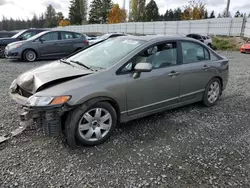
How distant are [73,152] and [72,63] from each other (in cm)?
149

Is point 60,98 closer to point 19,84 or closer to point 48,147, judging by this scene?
point 48,147

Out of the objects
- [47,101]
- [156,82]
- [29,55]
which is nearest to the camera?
[47,101]

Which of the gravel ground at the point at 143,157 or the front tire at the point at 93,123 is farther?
the front tire at the point at 93,123

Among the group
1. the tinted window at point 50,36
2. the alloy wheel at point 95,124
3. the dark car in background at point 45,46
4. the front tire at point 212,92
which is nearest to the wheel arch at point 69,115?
the alloy wheel at point 95,124

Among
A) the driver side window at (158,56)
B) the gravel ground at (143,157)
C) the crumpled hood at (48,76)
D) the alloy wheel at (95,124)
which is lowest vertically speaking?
the gravel ground at (143,157)

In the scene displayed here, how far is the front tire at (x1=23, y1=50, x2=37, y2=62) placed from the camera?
1023 centimetres

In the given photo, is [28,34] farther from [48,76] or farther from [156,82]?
[156,82]

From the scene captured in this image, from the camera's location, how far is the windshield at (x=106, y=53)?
333 centimetres

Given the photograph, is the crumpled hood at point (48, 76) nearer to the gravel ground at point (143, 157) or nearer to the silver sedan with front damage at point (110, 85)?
the silver sedan with front damage at point (110, 85)

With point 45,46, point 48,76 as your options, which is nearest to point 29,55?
point 45,46

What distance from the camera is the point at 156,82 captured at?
11.5 feet

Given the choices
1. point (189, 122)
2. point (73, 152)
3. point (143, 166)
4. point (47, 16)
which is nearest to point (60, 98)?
point (73, 152)

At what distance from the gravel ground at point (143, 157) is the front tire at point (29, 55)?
23.0 feet

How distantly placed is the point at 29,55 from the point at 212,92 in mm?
8794
